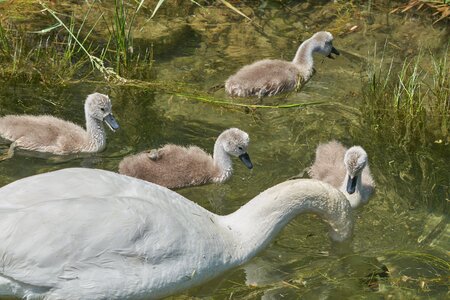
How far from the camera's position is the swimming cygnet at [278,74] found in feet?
28.8

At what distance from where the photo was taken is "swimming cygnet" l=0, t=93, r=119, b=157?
7867 mm

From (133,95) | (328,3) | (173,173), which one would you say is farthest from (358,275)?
(328,3)

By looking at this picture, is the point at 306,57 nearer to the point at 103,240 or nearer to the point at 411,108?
the point at 411,108

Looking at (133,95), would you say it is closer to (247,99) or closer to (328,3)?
(247,99)

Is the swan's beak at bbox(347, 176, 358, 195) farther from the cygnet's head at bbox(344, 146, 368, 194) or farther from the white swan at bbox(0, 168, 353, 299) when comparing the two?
the white swan at bbox(0, 168, 353, 299)

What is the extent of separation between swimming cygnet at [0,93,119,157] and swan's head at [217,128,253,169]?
0.96 meters

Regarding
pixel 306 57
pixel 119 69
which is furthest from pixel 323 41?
pixel 119 69

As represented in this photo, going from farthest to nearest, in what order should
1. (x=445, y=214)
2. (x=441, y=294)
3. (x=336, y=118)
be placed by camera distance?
(x=336, y=118)
(x=445, y=214)
(x=441, y=294)

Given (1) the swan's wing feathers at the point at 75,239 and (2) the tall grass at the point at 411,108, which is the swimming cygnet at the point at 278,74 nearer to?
(2) the tall grass at the point at 411,108

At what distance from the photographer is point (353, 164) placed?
7.21 m

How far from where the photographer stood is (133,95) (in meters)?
8.82

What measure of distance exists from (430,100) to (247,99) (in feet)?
5.51

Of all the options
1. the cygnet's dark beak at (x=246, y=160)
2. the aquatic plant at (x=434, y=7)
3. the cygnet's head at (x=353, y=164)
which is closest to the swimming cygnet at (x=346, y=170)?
the cygnet's head at (x=353, y=164)

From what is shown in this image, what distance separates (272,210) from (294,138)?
6.67 feet
